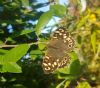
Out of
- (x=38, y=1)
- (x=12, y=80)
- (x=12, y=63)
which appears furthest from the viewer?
(x=38, y=1)

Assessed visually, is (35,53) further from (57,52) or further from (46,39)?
(57,52)

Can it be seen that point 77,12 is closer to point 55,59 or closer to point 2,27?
point 2,27

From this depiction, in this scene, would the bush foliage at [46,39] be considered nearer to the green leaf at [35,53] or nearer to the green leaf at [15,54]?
the green leaf at [35,53]

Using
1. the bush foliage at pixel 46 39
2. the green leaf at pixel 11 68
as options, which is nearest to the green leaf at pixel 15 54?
the green leaf at pixel 11 68

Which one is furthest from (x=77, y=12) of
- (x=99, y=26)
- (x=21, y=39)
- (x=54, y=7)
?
(x=54, y=7)

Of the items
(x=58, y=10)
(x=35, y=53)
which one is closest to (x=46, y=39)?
(x=35, y=53)

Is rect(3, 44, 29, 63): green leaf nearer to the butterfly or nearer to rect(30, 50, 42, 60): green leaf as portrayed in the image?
the butterfly

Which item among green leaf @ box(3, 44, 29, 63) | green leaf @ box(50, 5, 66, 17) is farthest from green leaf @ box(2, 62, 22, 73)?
green leaf @ box(50, 5, 66, 17)

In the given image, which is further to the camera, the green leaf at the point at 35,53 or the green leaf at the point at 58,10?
the green leaf at the point at 35,53
